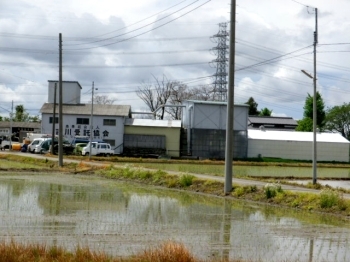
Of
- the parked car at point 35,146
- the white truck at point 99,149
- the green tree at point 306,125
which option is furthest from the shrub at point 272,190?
the green tree at point 306,125

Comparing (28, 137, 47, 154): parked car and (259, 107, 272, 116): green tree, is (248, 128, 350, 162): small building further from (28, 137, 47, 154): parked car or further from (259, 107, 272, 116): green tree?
(259, 107, 272, 116): green tree

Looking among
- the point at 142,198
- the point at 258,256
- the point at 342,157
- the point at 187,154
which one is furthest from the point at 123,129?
the point at 258,256

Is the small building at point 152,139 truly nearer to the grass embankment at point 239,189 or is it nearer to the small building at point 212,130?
the small building at point 212,130

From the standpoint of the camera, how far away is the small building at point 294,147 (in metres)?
63.9

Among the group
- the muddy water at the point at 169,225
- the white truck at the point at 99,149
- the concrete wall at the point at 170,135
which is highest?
the concrete wall at the point at 170,135

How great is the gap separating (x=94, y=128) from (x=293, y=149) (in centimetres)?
2076

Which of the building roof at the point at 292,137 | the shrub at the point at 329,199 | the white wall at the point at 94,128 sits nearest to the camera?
the shrub at the point at 329,199

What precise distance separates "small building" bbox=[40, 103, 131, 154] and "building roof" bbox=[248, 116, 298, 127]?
106 ft

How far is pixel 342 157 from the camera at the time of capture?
2566 inches

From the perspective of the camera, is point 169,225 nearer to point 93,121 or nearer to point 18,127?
point 93,121

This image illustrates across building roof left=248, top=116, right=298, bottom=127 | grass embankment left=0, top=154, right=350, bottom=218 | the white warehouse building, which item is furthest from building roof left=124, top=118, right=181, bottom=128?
building roof left=248, top=116, right=298, bottom=127

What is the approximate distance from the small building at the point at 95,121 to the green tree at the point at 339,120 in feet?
151

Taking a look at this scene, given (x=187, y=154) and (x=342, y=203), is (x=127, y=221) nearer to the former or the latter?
(x=342, y=203)

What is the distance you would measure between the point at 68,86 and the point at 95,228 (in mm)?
58984
